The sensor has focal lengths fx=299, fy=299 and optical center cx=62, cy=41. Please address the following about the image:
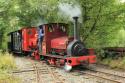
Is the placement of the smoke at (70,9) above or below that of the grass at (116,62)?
above

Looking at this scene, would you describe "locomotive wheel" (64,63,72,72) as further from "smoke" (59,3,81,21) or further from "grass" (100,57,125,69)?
"smoke" (59,3,81,21)

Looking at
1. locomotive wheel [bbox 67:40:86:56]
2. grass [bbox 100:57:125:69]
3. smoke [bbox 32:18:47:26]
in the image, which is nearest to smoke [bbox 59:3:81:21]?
locomotive wheel [bbox 67:40:86:56]

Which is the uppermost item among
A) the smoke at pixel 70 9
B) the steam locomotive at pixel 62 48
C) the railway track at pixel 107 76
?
the smoke at pixel 70 9

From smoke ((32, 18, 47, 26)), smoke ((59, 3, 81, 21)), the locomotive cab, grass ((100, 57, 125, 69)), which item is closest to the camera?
grass ((100, 57, 125, 69))

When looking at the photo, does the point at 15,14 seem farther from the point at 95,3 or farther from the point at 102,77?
the point at 102,77

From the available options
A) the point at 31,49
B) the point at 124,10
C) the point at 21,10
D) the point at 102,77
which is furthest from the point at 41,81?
the point at 21,10

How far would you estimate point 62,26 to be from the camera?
61.5 ft

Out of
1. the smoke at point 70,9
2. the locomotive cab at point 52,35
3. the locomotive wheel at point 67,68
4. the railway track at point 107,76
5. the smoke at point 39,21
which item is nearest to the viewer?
the railway track at point 107,76

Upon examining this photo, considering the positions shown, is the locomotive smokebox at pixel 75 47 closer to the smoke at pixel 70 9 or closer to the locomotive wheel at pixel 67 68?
the locomotive wheel at pixel 67 68

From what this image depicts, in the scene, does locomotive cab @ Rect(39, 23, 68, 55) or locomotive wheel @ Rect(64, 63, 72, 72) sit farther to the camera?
locomotive cab @ Rect(39, 23, 68, 55)

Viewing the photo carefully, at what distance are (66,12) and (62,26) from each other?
51.8 inches

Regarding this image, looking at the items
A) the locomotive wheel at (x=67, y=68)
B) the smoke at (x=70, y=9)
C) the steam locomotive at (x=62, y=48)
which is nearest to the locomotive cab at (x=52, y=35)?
the steam locomotive at (x=62, y=48)

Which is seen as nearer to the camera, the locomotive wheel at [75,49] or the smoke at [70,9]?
the locomotive wheel at [75,49]

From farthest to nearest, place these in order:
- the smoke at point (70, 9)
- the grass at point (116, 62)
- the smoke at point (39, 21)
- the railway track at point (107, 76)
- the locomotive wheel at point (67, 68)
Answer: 1. the smoke at point (39, 21)
2. the smoke at point (70, 9)
3. the grass at point (116, 62)
4. the locomotive wheel at point (67, 68)
5. the railway track at point (107, 76)
